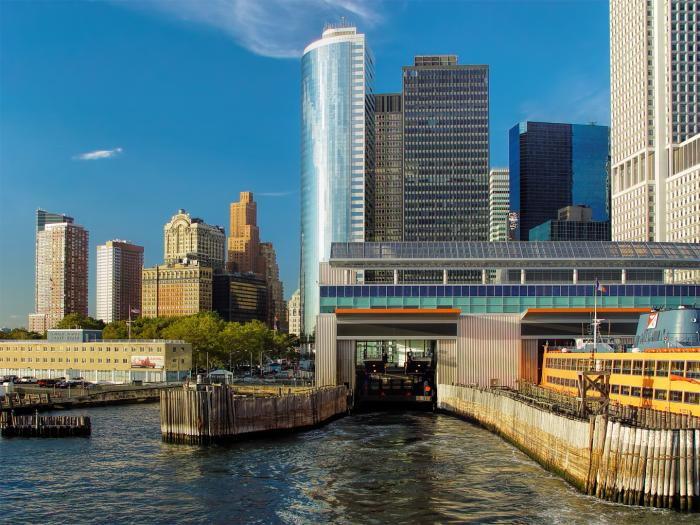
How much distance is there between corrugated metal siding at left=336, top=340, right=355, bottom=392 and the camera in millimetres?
110938

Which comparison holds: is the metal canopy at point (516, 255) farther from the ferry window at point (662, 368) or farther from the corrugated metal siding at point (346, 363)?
the ferry window at point (662, 368)

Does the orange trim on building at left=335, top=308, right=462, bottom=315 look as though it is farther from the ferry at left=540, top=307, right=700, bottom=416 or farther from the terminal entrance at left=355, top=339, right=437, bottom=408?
the ferry at left=540, top=307, right=700, bottom=416

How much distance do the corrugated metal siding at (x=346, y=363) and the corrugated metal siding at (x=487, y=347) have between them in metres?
14.2

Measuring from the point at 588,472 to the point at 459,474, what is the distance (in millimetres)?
12616

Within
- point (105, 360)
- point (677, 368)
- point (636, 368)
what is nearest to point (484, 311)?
point (636, 368)

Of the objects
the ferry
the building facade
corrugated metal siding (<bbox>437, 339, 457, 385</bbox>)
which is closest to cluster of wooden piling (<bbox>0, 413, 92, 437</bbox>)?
corrugated metal siding (<bbox>437, 339, 457, 385</bbox>)

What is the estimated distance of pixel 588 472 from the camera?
5344 cm

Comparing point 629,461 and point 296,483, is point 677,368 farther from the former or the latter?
point 296,483

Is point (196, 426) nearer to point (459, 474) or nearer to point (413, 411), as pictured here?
point (459, 474)

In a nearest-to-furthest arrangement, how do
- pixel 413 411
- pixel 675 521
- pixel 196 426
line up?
pixel 675 521
pixel 196 426
pixel 413 411

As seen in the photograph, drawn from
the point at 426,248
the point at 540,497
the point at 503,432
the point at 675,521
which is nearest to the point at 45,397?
the point at 426,248

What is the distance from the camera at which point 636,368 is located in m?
67.6

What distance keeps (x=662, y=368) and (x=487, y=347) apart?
46.0 meters

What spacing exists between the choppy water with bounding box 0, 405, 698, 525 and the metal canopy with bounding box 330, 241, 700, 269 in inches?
1295
